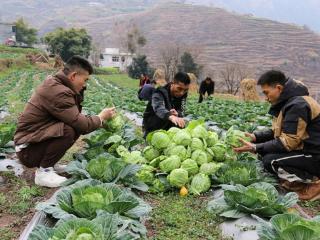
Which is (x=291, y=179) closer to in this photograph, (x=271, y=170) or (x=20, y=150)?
(x=271, y=170)

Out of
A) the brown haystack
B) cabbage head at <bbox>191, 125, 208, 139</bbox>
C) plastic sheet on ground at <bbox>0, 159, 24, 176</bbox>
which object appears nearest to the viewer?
cabbage head at <bbox>191, 125, 208, 139</bbox>

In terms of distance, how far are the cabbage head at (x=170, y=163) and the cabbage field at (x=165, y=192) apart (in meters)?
0.01

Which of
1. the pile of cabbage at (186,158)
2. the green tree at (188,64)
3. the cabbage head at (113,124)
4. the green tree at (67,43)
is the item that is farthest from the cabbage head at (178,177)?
the green tree at (67,43)

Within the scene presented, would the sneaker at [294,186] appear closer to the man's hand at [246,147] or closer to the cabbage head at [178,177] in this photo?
the man's hand at [246,147]

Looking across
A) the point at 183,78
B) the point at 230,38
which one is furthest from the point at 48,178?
the point at 230,38

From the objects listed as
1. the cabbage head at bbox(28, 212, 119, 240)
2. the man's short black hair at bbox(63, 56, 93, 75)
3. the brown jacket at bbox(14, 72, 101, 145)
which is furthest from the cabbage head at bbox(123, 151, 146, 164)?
the cabbage head at bbox(28, 212, 119, 240)

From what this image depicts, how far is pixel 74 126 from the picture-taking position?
4699 mm

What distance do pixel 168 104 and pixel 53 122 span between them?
1860 millimetres

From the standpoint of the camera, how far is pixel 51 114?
15.4 feet

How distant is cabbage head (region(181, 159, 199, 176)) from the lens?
189 inches

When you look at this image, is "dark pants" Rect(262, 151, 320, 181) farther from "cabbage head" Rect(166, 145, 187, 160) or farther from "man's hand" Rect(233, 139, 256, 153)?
"cabbage head" Rect(166, 145, 187, 160)

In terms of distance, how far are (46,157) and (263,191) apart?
2.23 m

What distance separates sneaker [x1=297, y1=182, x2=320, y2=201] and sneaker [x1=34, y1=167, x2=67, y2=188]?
8.29ft

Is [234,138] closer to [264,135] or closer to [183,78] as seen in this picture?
[264,135]
